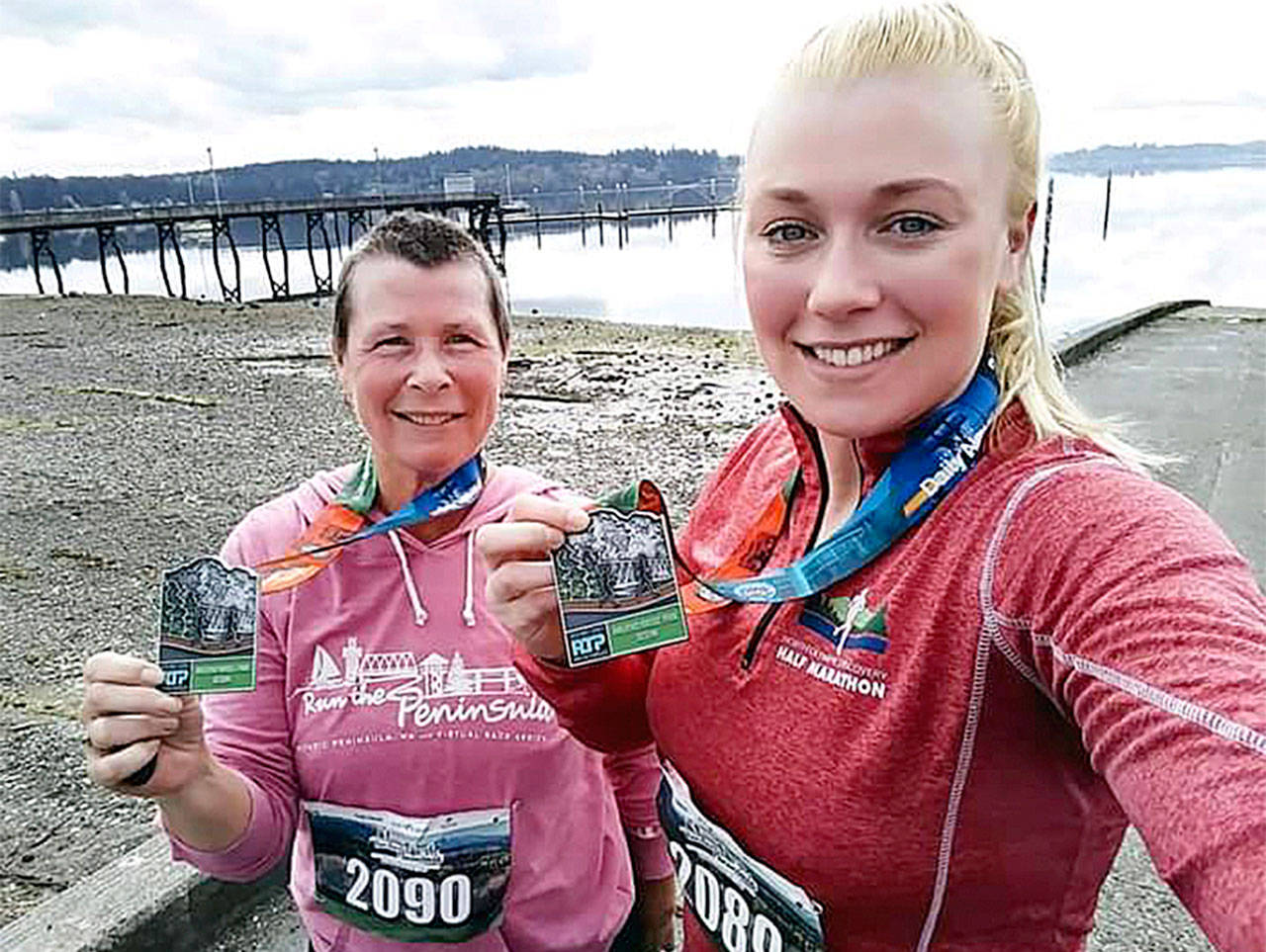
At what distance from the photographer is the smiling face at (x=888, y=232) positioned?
1.36 meters

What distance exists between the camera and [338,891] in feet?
6.97

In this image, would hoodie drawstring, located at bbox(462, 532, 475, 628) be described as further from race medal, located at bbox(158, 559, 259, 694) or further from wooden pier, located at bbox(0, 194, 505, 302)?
wooden pier, located at bbox(0, 194, 505, 302)

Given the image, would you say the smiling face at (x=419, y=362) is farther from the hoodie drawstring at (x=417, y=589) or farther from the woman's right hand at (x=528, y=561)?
the woman's right hand at (x=528, y=561)

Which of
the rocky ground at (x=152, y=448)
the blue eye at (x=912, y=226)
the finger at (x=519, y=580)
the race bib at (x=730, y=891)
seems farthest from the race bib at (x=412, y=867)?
the rocky ground at (x=152, y=448)

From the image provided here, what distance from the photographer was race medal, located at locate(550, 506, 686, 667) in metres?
1.56

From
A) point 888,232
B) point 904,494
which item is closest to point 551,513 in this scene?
point 904,494

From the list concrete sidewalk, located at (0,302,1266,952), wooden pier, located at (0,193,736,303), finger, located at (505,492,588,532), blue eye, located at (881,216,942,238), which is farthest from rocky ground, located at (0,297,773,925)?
wooden pier, located at (0,193,736,303)

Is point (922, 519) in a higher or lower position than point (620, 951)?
higher

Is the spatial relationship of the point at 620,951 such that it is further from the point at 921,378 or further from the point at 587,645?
the point at 921,378

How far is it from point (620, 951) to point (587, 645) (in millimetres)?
1206

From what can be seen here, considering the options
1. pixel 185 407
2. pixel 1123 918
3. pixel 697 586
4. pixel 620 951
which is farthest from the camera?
pixel 185 407

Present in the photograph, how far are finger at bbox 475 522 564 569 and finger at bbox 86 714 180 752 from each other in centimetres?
60

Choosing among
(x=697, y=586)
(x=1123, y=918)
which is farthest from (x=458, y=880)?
(x=1123, y=918)

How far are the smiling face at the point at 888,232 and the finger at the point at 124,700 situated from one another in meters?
1.13
